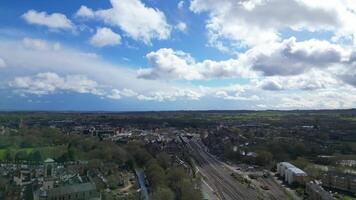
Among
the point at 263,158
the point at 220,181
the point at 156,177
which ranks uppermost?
the point at 156,177

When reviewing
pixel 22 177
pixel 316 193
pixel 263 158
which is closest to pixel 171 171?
pixel 316 193

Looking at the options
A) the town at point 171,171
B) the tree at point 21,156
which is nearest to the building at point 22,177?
the town at point 171,171

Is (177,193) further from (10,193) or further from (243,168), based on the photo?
(243,168)

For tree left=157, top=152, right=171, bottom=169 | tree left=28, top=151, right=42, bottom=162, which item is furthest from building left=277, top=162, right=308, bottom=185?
tree left=28, top=151, right=42, bottom=162

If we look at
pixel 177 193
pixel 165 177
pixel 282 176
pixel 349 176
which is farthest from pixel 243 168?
pixel 177 193

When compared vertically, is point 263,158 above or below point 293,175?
above

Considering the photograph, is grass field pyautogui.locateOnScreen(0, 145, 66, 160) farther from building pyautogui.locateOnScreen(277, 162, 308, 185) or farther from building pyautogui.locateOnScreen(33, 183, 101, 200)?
building pyautogui.locateOnScreen(277, 162, 308, 185)

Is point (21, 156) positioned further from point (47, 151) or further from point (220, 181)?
point (220, 181)
